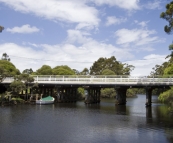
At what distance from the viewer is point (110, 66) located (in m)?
139

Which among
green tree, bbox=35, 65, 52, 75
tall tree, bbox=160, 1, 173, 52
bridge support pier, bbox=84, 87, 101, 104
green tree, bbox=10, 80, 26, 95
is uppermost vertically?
tall tree, bbox=160, 1, 173, 52

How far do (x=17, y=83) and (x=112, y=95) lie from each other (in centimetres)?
5513

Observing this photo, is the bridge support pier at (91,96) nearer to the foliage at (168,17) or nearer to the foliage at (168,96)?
the foliage at (168,96)

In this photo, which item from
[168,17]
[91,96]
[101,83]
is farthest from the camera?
[91,96]

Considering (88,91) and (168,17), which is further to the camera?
(88,91)

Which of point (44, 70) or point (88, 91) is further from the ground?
point (44, 70)

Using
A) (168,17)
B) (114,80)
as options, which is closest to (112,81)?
(114,80)

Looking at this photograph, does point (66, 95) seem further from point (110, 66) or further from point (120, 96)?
point (110, 66)

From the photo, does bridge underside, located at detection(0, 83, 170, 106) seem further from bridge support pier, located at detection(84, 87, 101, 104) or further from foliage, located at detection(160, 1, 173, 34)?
foliage, located at detection(160, 1, 173, 34)

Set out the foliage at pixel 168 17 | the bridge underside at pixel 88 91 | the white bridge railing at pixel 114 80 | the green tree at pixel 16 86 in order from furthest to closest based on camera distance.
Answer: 1. the bridge underside at pixel 88 91
2. the green tree at pixel 16 86
3. the white bridge railing at pixel 114 80
4. the foliage at pixel 168 17

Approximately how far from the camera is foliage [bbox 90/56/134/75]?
137125 millimetres

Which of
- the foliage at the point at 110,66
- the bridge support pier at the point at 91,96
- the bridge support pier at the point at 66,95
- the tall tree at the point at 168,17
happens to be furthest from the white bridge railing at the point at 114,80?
the foliage at the point at 110,66

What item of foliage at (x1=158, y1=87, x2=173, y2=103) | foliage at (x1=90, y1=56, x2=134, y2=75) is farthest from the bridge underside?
foliage at (x1=90, y1=56, x2=134, y2=75)

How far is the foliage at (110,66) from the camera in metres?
137
